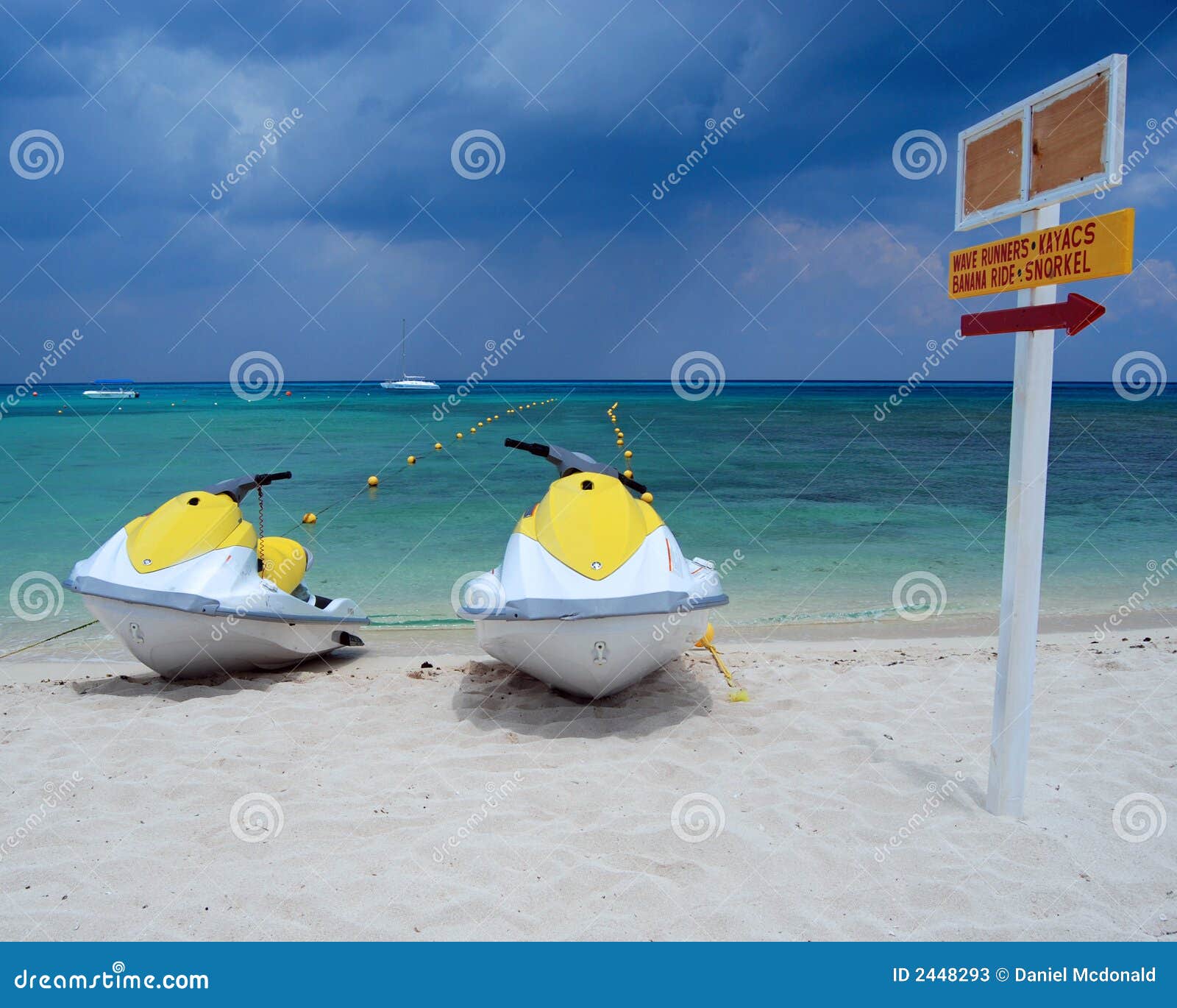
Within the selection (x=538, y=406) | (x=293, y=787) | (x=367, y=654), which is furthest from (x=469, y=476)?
(x=538, y=406)

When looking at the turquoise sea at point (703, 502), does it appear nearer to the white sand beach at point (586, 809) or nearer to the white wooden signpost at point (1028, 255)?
the white sand beach at point (586, 809)

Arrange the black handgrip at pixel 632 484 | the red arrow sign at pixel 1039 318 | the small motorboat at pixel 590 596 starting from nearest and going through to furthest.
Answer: the red arrow sign at pixel 1039 318
the small motorboat at pixel 590 596
the black handgrip at pixel 632 484

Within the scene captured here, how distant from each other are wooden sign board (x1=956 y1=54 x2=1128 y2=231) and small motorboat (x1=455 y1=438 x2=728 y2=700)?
2606 mm

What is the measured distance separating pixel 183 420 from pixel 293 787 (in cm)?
4634

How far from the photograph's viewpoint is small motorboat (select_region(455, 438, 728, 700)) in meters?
5.20

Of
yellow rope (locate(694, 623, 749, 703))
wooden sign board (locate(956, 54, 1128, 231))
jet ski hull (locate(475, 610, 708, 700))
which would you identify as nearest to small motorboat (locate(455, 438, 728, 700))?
jet ski hull (locate(475, 610, 708, 700))

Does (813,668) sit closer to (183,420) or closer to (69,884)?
(69,884)

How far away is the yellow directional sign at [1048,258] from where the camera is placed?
3.45 m

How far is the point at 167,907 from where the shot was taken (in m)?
3.51

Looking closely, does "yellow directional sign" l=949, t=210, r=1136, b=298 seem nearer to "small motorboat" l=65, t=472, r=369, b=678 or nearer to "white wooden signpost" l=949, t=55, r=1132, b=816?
"white wooden signpost" l=949, t=55, r=1132, b=816

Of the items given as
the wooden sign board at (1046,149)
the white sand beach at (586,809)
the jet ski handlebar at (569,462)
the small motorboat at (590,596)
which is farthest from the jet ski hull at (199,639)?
the wooden sign board at (1046,149)

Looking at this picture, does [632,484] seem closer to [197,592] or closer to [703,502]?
A: [197,592]

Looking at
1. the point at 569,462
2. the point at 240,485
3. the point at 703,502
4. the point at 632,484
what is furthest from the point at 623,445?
the point at 569,462

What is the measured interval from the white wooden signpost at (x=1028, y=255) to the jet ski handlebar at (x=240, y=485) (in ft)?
16.9
